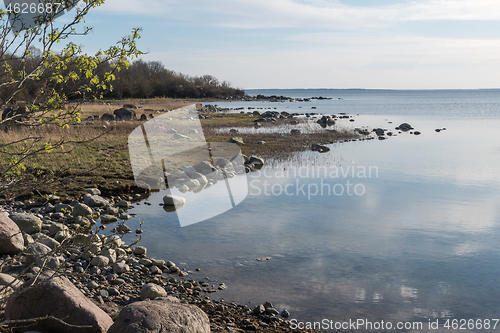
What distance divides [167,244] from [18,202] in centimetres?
527

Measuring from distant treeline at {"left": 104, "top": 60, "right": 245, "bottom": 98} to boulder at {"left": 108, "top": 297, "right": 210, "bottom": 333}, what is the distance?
70220 mm

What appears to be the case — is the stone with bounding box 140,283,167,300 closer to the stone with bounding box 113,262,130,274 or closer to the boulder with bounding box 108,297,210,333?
the stone with bounding box 113,262,130,274

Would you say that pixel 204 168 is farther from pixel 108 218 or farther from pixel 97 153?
pixel 108 218

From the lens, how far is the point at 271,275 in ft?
26.7

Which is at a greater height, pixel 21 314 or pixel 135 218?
pixel 21 314

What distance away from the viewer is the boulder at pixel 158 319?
4535 millimetres

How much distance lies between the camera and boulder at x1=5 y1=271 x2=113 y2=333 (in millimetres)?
4930

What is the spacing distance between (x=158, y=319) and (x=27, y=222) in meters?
6.17

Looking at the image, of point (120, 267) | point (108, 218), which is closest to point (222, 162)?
point (108, 218)

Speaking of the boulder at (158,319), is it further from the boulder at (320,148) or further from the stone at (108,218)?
the boulder at (320,148)

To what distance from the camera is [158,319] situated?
4637mm

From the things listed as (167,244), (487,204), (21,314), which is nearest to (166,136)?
(167,244)

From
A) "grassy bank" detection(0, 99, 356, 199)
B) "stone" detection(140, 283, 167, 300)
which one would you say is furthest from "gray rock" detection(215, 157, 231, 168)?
"stone" detection(140, 283, 167, 300)

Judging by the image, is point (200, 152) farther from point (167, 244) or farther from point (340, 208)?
point (167, 244)
